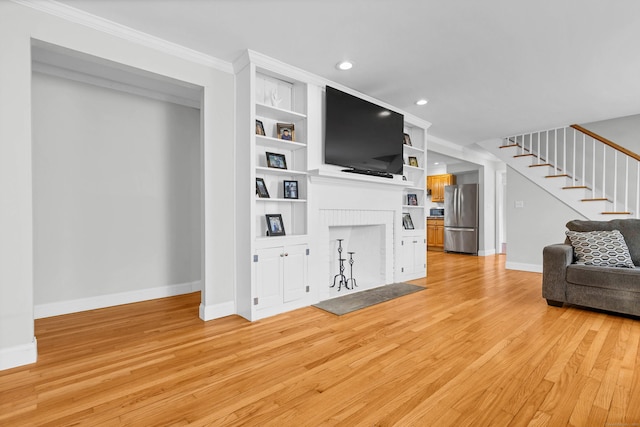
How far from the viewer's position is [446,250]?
8367mm

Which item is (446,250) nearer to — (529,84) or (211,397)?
(529,84)

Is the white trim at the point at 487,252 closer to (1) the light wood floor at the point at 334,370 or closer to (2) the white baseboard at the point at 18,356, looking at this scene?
(1) the light wood floor at the point at 334,370

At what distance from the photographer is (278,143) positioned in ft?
11.0

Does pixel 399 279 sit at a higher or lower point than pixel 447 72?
lower

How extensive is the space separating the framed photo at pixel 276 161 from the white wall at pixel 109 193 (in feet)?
4.36

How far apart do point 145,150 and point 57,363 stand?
2412mm

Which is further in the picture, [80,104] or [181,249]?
[181,249]

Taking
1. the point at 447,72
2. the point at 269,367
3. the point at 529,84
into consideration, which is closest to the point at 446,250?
the point at 529,84

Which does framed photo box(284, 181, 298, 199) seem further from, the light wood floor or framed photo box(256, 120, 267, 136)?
the light wood floor

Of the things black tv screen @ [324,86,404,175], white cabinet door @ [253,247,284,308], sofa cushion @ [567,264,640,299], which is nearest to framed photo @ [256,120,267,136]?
black tv screen @ [324,86,404,175]

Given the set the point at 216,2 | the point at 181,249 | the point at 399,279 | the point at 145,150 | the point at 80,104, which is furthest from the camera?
the point at 399,279

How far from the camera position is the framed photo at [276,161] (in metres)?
3.40

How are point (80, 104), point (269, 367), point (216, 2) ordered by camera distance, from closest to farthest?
point (269, 367) → point (216, 2) → point (80, 104)

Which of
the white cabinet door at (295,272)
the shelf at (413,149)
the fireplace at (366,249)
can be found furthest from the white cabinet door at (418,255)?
the white cabinet door at (295,272)
